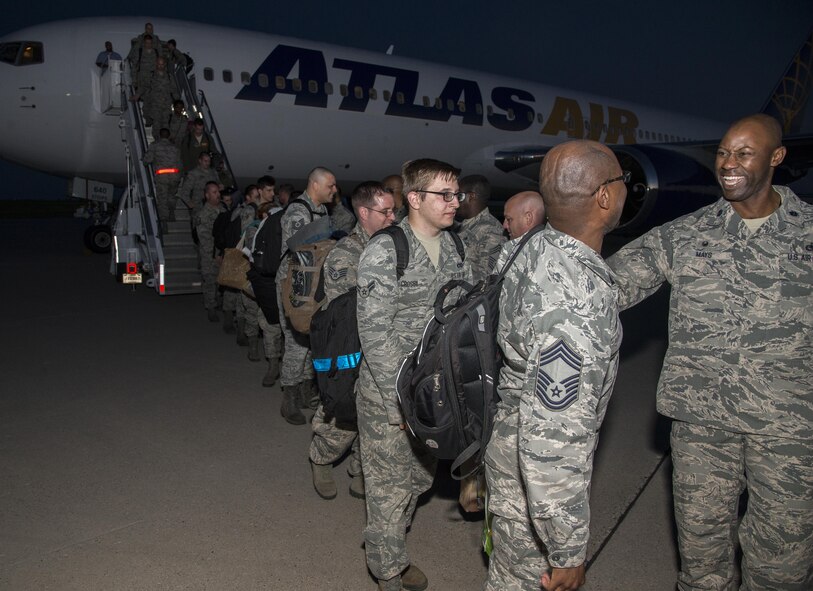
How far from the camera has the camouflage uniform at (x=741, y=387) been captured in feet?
7.43

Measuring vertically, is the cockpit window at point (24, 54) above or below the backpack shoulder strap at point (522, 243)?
above

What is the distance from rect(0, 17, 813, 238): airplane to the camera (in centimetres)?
905

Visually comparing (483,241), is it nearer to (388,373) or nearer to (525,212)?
(525,212)

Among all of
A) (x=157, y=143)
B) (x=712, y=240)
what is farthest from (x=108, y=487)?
(x=157, y=143)

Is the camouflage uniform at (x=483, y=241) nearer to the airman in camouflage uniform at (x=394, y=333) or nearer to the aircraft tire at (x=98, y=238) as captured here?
the airman in camouflage uniform at (x=394, y=333)

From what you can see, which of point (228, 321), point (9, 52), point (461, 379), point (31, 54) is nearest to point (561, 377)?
point (461, 379)

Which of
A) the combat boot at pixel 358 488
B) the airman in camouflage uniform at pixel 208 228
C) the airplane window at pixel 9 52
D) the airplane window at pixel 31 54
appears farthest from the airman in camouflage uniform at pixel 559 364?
the airplane window at pixel 9 52

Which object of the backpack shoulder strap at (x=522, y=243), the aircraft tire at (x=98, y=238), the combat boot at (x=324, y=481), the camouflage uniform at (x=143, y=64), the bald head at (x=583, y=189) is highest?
the camouflage uniform at (x=143, y=64)

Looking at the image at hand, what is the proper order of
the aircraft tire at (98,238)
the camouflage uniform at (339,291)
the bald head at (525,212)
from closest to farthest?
the camouflage uniform at (339,291) → the bald head at (525,212) → the aircraft tire at (98,238)

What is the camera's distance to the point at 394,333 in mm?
2648

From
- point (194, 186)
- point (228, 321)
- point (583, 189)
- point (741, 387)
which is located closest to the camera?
point (583, 189)

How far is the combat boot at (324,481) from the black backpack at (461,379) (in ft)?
5.87

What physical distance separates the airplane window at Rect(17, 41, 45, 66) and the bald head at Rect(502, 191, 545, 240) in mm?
10261

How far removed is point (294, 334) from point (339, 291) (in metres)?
1.71
